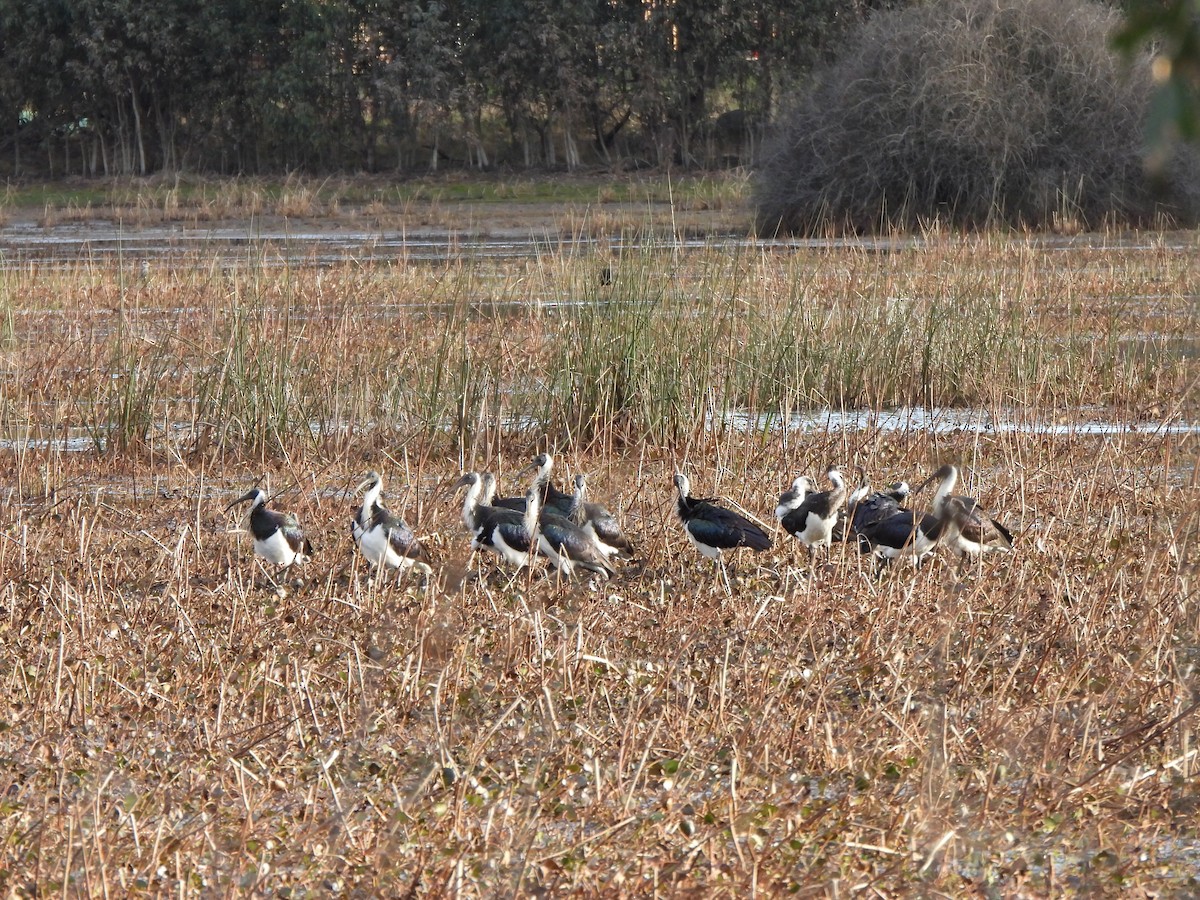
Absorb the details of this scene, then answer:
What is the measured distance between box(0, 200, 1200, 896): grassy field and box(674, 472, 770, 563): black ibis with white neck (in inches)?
5.7

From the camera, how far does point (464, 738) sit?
4188 millimetres

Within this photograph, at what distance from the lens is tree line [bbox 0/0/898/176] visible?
33.3m

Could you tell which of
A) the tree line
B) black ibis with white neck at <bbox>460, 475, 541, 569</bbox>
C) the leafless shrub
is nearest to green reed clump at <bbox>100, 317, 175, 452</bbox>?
black ibis with white neck at <bbox>460, 475, 541, 569</bbox>

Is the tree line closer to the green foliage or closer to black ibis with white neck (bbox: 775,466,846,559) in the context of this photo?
black ibis with white neck (bbox: 775,466,846,559)

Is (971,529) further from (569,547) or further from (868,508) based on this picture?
(569,547)

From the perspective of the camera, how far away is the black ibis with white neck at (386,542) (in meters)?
5.70

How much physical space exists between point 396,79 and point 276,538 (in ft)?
95.5

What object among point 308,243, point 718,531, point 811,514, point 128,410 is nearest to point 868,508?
point 811,514

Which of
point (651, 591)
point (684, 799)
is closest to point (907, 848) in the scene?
point (684, 799)

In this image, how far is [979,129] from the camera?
20359mm

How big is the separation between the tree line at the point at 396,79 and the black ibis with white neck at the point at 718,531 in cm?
2772

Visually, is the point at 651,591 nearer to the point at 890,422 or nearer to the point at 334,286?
the point at 890,422

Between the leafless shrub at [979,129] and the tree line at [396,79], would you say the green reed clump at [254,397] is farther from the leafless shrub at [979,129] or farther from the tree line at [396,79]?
the tree line at [396,79]

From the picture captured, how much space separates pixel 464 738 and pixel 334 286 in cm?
982
